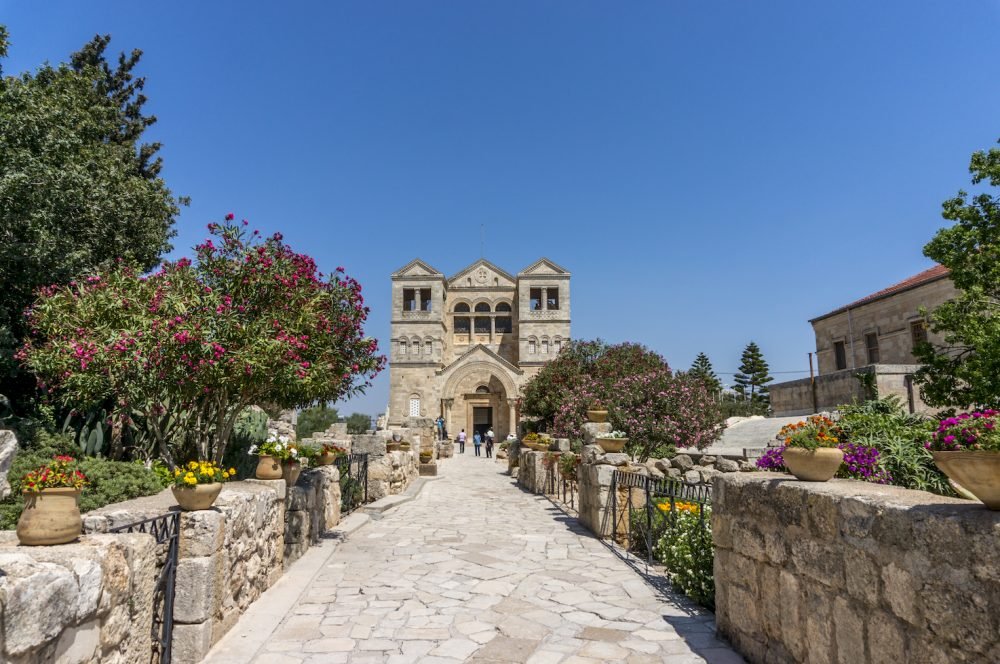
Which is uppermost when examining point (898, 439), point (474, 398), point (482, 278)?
point (482, 278)

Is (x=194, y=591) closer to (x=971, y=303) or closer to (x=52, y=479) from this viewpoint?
(x=52, y=479)

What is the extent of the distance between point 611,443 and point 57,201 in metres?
10.6

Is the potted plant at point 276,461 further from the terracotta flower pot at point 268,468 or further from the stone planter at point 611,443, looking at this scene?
the stone planter at point 611,443

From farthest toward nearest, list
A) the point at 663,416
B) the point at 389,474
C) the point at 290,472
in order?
1. the point at 663,416
2. the point at 389,474
3. the point at 290,472

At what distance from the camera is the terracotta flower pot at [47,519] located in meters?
3.01

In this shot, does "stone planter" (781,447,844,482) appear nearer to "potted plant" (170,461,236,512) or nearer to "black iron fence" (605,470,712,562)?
"black iron fence" (605,470,712,562)

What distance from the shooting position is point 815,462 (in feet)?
12.1

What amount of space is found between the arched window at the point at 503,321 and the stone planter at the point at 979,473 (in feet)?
157

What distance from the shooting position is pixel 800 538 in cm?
356

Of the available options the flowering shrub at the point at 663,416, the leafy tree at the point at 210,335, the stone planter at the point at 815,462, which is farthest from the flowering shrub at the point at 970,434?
the flowering shrub at the point at 663,416

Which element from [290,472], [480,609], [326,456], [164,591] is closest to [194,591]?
[164,591]

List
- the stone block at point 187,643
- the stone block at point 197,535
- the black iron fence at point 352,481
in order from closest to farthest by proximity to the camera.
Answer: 1. the stone block at point 187,643
2. the stone block at point 197,535
3. the black iron fence at point 352,481

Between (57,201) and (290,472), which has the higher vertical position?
(57,201)

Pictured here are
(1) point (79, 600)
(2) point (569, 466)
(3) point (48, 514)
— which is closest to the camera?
(1) point (79, 600)
